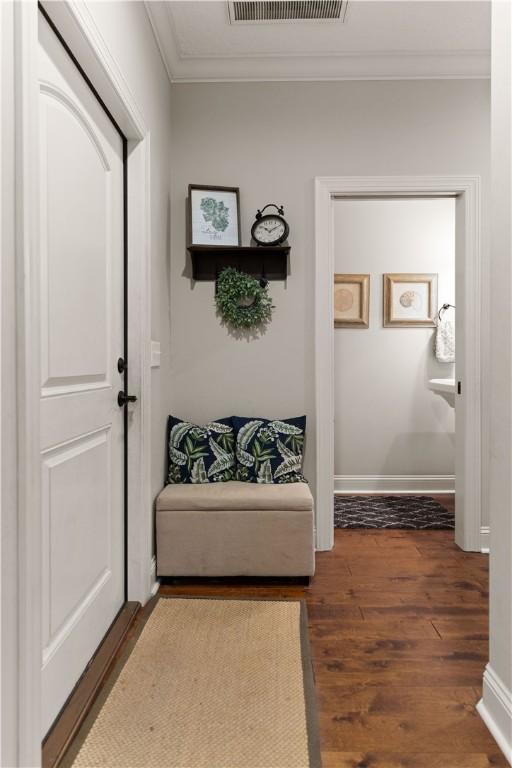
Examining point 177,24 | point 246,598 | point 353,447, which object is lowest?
point 246,598

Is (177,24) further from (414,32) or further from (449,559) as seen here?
(449,559)

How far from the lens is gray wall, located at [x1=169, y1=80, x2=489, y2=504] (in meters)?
2.91

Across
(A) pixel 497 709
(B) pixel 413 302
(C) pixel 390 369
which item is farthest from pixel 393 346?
(A) pixel 497 709

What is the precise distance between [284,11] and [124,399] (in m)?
2.00

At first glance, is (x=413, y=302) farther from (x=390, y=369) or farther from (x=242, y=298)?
(x=242, y=298)

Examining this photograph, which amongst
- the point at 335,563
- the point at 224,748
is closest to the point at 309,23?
the point at 335,563

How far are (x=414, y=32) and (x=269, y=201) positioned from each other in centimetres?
109

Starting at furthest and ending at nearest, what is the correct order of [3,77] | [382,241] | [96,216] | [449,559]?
[382,241] < [449,559] < [96,216] < [3,77]

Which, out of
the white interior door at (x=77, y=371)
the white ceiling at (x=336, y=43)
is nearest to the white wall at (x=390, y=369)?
the white ceiling at (x=336, y=43)

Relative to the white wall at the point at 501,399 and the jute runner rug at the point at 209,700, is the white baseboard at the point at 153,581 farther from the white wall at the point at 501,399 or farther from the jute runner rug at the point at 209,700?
the white wall at the point at 501,399

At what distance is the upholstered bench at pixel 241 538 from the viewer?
2.45 m

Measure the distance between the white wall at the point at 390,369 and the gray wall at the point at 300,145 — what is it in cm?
131

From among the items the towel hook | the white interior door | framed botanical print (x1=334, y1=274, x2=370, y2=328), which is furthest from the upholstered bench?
the towel hook

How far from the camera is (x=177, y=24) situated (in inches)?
102
